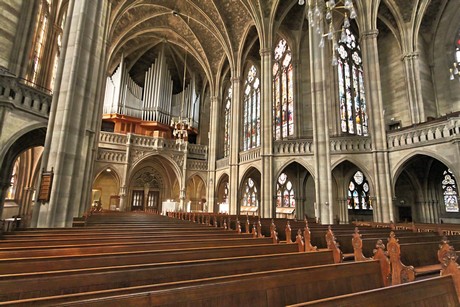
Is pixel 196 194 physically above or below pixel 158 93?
below

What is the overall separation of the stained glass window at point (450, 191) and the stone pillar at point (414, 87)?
3.26 metres

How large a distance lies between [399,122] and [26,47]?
63.4ft

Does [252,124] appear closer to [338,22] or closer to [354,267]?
[338,22]

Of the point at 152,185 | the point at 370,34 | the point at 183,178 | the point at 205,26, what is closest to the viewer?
the point at 370,34

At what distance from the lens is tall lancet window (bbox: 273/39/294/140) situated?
1788cm

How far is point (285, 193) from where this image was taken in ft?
58.4

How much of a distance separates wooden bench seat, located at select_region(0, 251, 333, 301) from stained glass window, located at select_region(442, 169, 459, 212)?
49.6 feet

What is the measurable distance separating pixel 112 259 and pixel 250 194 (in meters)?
19.3

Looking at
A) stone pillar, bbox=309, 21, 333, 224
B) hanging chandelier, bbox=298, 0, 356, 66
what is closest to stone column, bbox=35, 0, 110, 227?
hanging chandelier, bbox=298, 0, 356, 66

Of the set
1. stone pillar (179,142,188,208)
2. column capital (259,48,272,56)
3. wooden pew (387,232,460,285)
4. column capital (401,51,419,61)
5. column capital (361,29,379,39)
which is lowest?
wooden pew (387,232,460,285)

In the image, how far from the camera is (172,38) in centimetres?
2252

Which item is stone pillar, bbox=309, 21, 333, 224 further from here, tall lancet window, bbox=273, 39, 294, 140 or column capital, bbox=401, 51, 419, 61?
column capital, bbox=401, 51, 419, 61

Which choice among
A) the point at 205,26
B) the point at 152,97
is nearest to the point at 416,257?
the point at 205,26

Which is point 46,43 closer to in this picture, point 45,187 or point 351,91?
point 45,187
